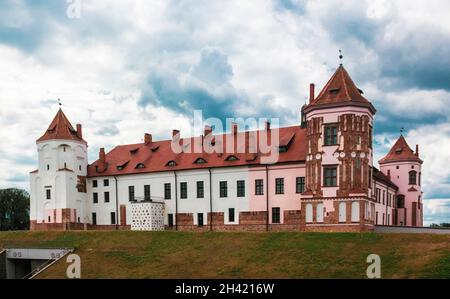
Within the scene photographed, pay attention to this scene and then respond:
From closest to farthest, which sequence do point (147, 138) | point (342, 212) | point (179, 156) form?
point (342, 212) → point (179, 156) → point (147, 138)

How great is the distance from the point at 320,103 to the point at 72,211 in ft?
104

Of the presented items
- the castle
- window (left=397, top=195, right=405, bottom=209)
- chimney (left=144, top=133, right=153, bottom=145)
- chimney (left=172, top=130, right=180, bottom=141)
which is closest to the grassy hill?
the castle

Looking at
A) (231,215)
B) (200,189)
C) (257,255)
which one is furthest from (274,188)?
(257,255)

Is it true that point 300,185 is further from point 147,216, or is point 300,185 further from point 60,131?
point 60,131

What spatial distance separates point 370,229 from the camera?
4300 centimetres

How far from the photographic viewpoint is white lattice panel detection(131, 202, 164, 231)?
53.8 metres

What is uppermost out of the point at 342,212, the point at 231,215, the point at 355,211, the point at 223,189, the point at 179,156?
the point at 179,156

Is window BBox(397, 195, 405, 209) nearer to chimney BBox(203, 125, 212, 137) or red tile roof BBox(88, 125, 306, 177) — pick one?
red tile roof BBox(88, 125, 306, 177)

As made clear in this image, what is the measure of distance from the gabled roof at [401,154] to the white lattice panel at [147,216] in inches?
1091

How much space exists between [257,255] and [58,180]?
3110 centimetres

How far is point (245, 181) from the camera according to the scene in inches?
2010

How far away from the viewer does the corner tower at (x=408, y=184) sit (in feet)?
194
